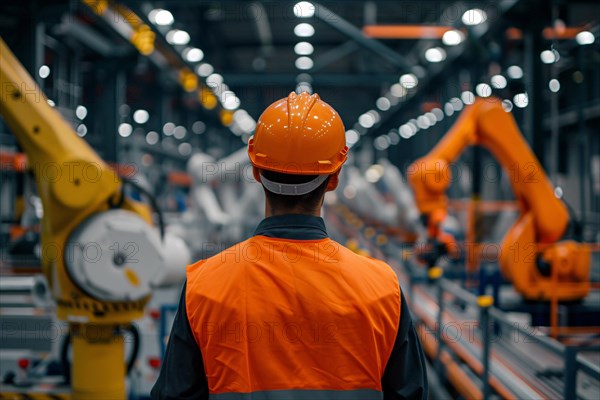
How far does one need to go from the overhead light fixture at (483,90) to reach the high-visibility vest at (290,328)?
28.9 feet

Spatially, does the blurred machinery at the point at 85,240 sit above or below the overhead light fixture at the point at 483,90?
below

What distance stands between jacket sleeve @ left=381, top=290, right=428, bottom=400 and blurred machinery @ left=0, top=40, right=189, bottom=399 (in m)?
2.04

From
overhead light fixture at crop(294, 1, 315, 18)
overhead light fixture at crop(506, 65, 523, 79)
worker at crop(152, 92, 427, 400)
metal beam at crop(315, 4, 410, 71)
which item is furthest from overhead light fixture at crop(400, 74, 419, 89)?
worker at crop(152, 92, 427, 400)

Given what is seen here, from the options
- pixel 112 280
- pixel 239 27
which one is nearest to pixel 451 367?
pixel 112 280

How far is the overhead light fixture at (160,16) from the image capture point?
7853 millimetres

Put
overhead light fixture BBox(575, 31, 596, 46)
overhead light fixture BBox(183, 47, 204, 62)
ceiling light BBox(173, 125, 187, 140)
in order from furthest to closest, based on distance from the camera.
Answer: ceiling light BBox(173, 125, 187, 140), overhead light fixture BBox(183, 47, 204, 62), overhead light fixture BBox(575, 31, 596, 46)

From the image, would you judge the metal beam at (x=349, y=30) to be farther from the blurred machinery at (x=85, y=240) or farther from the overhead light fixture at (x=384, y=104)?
the overhead light fixture at (x=384, y=104)

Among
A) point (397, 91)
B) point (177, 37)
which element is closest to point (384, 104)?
point (397, 91)

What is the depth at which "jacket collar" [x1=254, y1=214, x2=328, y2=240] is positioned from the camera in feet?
5.27

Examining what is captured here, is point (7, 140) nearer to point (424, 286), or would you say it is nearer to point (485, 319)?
point (424, 286)

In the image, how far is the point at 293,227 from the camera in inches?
63.7

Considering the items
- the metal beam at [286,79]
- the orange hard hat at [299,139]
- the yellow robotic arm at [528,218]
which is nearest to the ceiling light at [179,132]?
the metal beam at [286,79]

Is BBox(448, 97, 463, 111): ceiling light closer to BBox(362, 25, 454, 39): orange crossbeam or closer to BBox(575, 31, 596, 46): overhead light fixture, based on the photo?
BBox(362, 25, 454, 39): orange crossbeam

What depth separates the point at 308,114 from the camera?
1.67m
